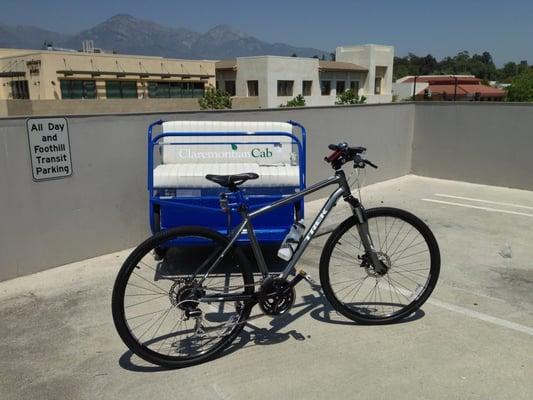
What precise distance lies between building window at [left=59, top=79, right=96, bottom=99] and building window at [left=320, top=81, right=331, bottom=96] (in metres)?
31.6

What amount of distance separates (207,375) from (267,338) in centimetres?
56

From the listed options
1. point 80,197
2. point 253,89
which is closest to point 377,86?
point 253,89

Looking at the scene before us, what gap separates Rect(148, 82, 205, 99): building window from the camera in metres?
54.5

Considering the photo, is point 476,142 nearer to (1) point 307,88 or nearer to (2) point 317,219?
(2) point 317,219

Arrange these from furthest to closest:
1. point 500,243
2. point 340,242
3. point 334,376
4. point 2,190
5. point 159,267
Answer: point 500,243
point 159,267
point 2,190
point 340,242
point 334,376

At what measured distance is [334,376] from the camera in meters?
2.82

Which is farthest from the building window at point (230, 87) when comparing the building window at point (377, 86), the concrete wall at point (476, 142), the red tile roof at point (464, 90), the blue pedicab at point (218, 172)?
the blue pedicab at point (218, 172)

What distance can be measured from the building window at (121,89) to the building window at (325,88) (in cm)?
2695

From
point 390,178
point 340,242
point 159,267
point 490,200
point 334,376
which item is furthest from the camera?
point 390,178

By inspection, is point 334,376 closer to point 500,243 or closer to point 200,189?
point 200,189

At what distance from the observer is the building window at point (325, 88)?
67838 mm

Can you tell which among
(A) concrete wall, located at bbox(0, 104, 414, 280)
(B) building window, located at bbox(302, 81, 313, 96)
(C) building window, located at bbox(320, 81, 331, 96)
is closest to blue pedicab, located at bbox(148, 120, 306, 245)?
(A) concrete wall, located at bbox(0, 104, 414, 280)

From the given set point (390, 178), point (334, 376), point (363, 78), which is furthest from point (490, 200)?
point (363, 78)

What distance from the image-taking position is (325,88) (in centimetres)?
6906
